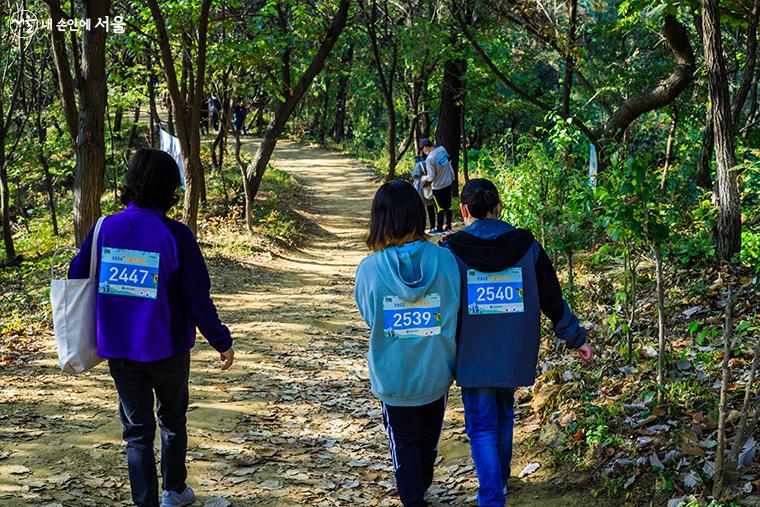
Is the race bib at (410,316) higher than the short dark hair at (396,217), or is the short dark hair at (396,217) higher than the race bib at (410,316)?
the short dark hair at (396,217)

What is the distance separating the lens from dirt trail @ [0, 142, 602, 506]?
15.5 feet

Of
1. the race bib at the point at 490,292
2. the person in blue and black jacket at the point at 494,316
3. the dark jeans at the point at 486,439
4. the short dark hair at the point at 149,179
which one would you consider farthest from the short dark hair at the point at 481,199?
the short dark hair at the point at 149,179

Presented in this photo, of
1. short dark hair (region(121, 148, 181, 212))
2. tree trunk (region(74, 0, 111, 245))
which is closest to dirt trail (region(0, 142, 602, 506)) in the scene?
short dark hair (region(121, 148, 181, 212))

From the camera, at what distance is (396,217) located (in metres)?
3.72

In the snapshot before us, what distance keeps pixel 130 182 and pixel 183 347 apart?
912 mm

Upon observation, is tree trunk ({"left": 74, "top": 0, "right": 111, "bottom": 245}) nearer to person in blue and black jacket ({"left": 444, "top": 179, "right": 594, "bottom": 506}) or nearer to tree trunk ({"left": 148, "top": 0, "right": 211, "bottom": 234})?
tree trunk ({"left": 148, "top": 0, "right": 211, "bottom": 234})

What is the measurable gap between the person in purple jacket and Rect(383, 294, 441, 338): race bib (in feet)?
3.14

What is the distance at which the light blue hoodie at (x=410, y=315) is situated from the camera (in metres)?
3.69

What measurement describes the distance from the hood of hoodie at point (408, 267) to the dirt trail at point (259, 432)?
170 cm

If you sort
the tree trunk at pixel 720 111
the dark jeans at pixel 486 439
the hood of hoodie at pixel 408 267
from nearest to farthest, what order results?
the hood of hoodie at pixel 408 267 → the dark jeans at pixel 486 439 → the tree trunk at pixel 720 111

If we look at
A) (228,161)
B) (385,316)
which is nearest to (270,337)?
(385,316)

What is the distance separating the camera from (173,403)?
4.05 m

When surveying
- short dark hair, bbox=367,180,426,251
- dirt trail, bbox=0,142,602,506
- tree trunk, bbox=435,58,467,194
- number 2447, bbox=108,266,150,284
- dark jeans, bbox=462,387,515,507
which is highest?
tree trunk, bbox=435,58,467,194

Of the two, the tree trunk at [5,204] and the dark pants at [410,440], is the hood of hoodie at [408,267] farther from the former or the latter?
the tree trunk at [5,204]
